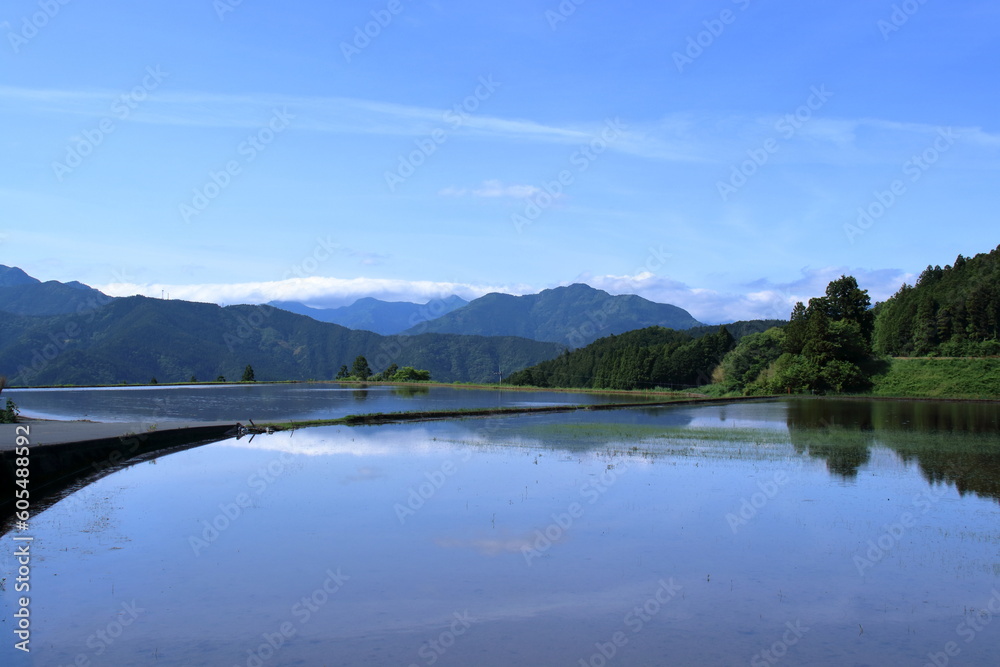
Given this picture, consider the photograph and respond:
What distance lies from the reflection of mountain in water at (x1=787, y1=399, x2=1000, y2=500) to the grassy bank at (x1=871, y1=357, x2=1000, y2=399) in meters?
12.6

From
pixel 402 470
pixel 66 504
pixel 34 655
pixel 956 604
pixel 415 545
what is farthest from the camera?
pixel 402 470

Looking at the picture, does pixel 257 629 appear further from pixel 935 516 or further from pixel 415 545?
pixel 935 516

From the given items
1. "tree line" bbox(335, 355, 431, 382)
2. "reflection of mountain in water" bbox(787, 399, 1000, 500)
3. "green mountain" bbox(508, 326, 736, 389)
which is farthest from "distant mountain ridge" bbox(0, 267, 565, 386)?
"reflection of mountain in water" bbox(787, 399, 1000, 500)

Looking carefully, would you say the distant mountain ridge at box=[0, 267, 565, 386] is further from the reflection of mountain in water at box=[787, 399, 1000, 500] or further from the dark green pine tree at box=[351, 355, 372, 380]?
the reflection of mountain in water at box=[787, 399, 1000, 500]

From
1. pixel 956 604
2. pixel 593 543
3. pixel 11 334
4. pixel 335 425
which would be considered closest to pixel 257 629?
pixel 593 543

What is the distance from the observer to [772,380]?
260 ft

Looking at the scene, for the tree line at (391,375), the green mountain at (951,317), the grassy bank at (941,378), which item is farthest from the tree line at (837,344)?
the tree line at (391,375)

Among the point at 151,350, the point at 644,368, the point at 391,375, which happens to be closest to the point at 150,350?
the point at 151,350

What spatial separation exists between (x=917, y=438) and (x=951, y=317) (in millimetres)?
64487

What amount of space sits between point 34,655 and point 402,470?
47.7 ft

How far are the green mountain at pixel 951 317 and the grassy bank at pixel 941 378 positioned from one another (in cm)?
510

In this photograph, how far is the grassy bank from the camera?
6912 centimetres

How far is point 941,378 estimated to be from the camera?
73250 millimetres

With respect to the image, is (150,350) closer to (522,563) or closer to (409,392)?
(409,392)
